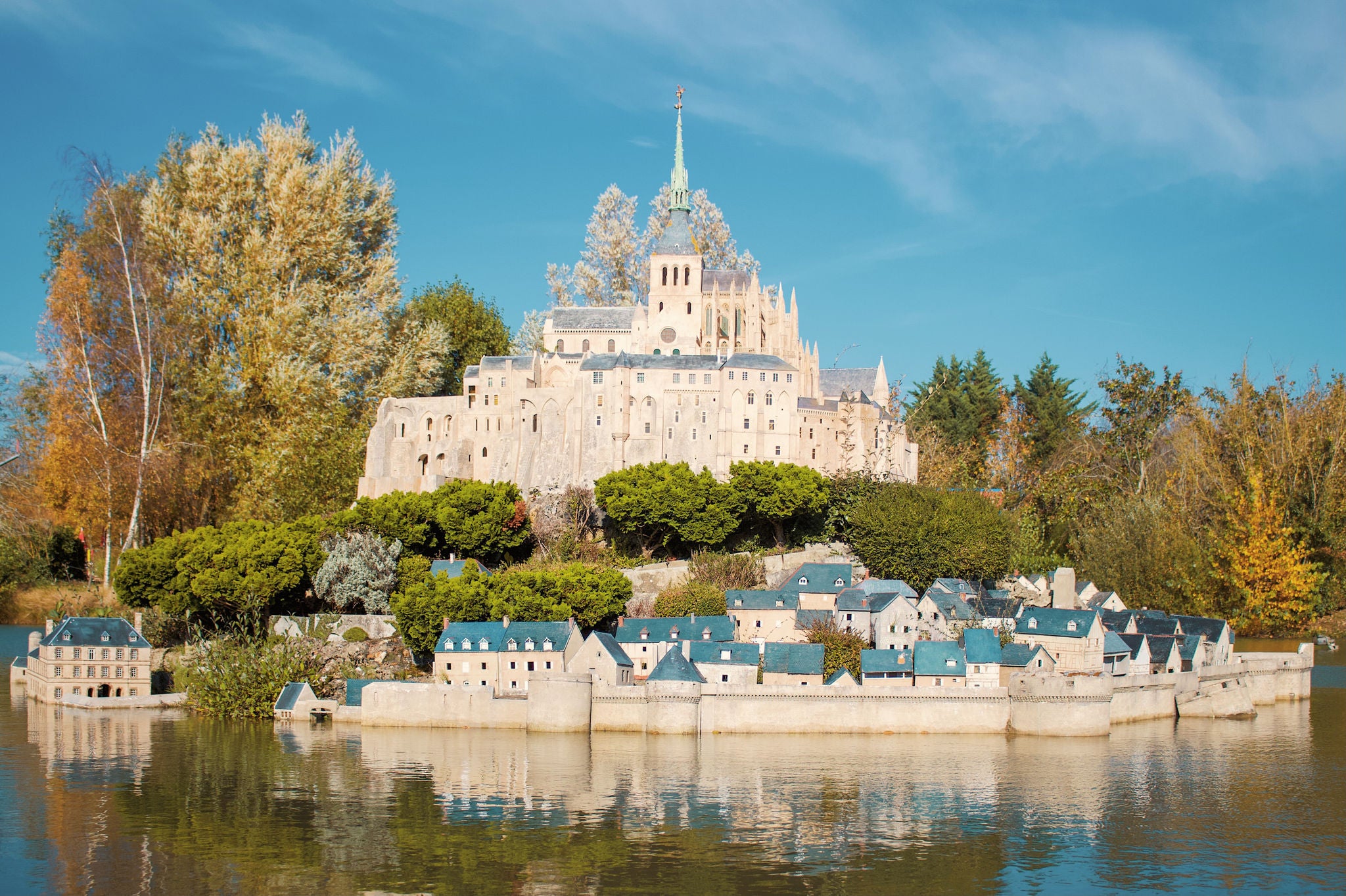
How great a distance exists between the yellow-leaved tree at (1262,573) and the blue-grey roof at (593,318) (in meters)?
32.9

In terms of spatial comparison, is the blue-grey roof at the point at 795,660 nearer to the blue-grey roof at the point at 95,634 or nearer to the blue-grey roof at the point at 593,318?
the blue-grey roof at the point at 95,634

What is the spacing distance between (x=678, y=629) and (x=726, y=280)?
3046 cm

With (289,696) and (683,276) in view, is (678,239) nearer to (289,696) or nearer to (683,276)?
(683,276)

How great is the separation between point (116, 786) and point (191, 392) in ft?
107

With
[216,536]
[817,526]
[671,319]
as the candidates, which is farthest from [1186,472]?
[216,536]

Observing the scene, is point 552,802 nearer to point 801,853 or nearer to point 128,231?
point 801,853

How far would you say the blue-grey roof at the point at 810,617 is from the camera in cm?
4797

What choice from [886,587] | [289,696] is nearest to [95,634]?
[289,696]

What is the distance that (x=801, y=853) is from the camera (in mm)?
30141

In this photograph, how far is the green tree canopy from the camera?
54312 mm

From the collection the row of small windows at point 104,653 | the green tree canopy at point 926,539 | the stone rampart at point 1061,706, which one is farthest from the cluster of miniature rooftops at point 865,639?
the row of small windows at point 104,653

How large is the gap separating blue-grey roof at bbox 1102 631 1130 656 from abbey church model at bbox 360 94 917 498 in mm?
19267

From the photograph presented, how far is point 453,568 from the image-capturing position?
54188mm

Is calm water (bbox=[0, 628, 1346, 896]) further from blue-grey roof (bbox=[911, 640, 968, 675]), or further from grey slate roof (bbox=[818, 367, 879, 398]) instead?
grey slate roof (bbox=[818, 367, 879, 398])
